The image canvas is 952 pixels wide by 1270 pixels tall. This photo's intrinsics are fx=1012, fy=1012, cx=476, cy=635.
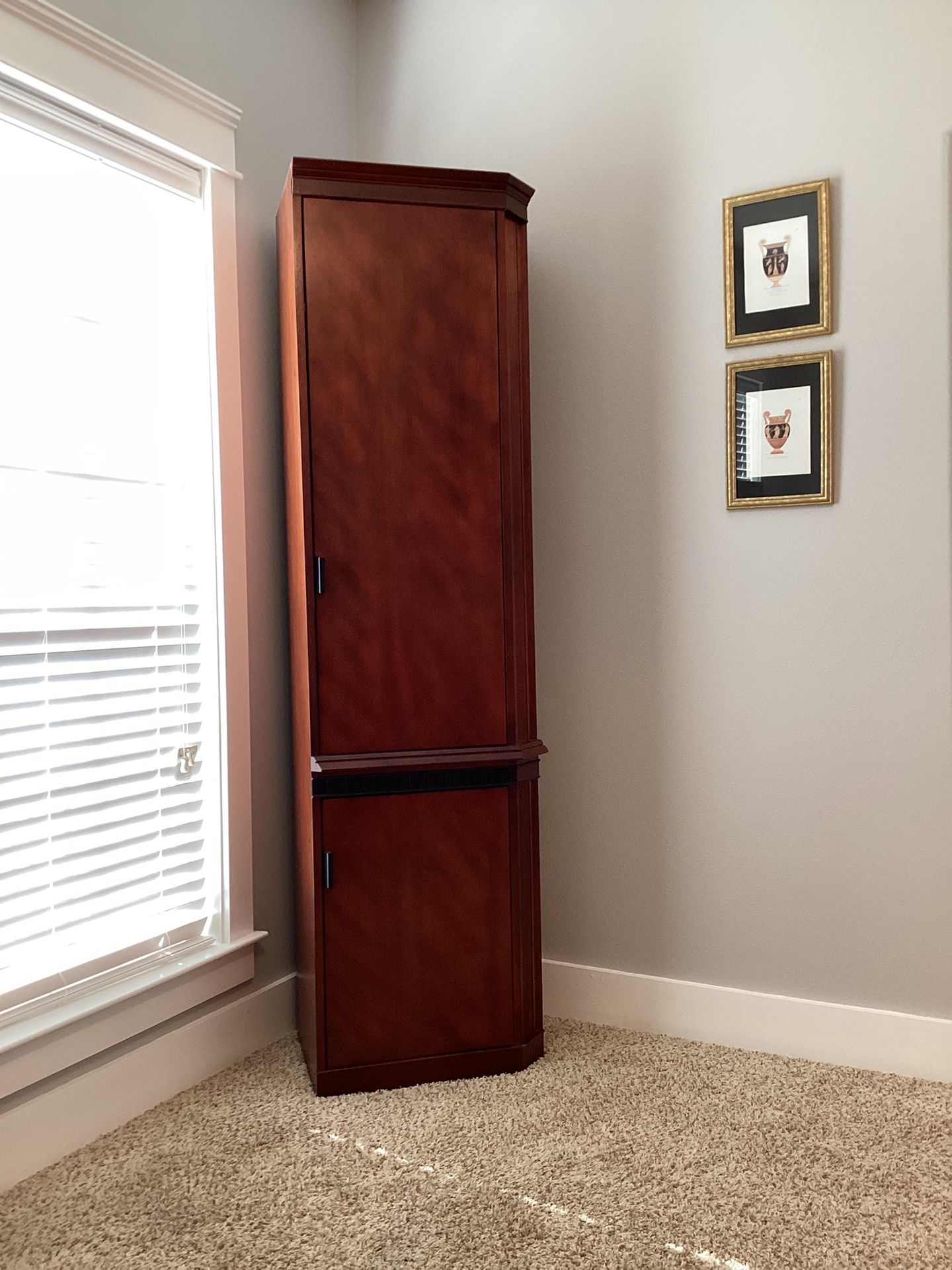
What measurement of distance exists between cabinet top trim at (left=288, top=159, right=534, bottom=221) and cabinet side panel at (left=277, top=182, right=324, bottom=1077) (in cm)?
6

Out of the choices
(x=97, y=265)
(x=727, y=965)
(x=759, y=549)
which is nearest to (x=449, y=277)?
(x=97, y=265)

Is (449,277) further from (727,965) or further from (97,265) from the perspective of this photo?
(727,965)

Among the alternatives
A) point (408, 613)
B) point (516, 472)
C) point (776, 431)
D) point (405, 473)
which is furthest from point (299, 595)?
point (776, 431)

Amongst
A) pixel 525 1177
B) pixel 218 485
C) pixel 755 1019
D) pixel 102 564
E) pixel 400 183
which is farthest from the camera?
pixel 755 1019

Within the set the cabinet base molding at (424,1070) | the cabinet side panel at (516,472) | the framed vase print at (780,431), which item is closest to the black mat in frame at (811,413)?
the framed vase print at (780,431)

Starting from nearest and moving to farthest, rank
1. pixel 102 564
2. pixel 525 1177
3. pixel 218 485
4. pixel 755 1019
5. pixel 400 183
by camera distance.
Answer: pixel 525 1177 < pixel 102 564 < pixel 400 183 < pixel 218 485 < pixel 755 1019

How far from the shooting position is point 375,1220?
1758 millimetres

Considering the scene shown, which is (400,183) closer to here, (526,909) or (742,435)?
(742,435)

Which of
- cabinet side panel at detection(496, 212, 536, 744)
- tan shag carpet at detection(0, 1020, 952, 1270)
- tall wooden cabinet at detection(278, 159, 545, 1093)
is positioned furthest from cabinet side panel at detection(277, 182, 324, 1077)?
cabinet side panel at detection(496, 212, 536, 744)

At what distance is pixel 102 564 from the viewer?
209cm

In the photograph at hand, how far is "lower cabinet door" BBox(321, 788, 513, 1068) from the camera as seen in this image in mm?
2230

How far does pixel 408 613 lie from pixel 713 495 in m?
0.81

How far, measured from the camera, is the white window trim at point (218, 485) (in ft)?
6.22

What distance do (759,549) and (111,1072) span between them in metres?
1.84
